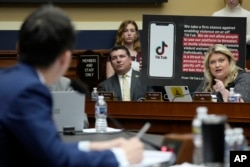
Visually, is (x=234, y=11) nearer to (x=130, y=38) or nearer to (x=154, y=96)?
(x=130, y=38)

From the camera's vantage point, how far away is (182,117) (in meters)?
4.61

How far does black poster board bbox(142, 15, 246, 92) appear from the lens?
493cm

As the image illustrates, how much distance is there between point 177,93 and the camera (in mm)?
4809


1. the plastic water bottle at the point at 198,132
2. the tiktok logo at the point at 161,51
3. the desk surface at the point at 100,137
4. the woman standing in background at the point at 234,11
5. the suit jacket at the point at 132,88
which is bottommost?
the desk surface at the point at 100,137

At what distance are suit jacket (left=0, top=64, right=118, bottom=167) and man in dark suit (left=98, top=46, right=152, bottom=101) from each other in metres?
3.23

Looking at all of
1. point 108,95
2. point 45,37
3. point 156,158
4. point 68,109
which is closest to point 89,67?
point 108,95

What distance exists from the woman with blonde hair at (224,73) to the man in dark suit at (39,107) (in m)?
2.94

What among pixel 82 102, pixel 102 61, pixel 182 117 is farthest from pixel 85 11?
pixel 82 102

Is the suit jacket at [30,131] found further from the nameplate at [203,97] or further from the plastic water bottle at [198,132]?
the nameplate at [203,97]

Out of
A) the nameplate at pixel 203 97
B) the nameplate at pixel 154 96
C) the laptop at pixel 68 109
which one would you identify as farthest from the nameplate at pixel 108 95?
the laptop at pixel 68 109

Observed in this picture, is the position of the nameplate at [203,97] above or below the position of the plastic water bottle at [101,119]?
above

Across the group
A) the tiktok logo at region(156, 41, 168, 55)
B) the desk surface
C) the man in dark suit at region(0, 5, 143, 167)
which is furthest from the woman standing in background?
the man in dark suit at region(0, 5, 143, 167)

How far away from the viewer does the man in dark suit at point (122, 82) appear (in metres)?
5.30

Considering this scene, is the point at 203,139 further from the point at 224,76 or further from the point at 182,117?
the point at 224,76
